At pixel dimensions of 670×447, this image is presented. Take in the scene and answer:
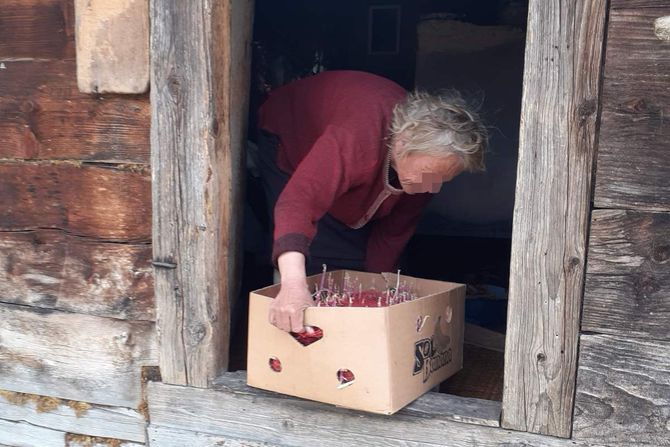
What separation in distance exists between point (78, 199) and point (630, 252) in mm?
1847

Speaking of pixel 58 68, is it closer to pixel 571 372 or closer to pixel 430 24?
pixel 571 372

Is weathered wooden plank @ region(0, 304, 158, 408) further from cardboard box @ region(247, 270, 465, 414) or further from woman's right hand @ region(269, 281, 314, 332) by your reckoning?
woman's right hand @ region(269, 281, 314, 332)

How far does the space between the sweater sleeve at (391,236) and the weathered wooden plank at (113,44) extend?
1126mm

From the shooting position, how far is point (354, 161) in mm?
2193

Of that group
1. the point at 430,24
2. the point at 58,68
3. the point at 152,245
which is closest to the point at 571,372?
the point at 152,245

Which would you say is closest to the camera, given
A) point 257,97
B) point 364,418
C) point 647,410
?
point 647,410

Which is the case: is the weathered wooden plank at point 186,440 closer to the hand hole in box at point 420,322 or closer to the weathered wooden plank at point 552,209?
the hand hole in box at point 420,322

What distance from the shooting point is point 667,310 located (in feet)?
6.12

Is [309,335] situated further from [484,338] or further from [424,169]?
[484,338]

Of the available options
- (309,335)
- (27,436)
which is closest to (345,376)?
(309,335)

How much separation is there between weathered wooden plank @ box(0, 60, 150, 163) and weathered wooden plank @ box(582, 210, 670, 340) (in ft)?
4.93

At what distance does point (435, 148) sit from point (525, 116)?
411 mm

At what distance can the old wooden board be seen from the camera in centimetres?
177

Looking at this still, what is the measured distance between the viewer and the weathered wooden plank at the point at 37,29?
2.39 meters
